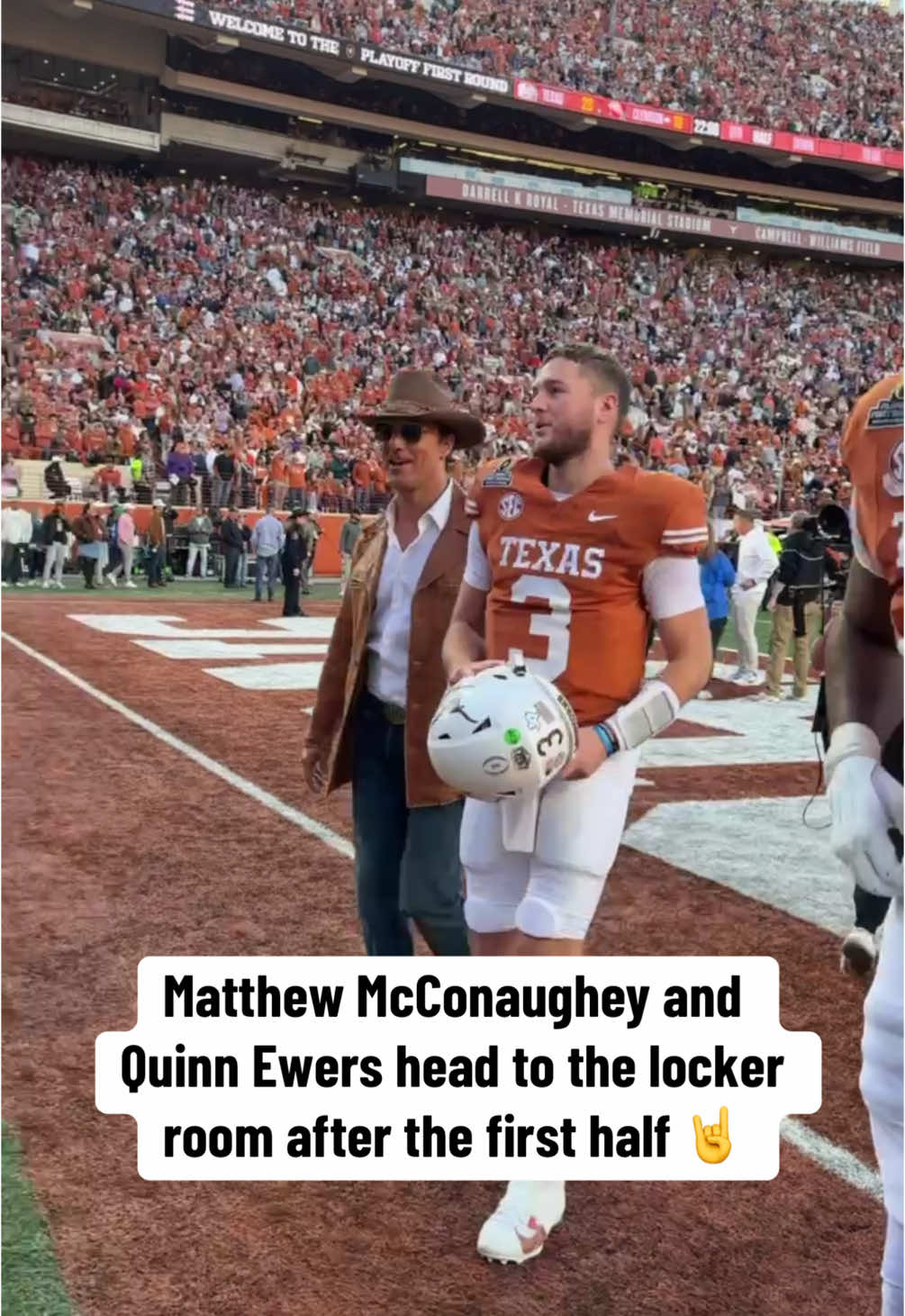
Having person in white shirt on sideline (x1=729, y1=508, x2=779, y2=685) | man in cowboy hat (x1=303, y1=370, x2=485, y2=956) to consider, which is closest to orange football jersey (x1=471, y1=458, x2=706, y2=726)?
man in cowboy hat (x1=303, y1=370, x2=485, y2=956)

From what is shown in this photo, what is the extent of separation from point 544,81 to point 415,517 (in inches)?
1500

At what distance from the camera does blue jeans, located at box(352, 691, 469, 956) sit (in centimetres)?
333

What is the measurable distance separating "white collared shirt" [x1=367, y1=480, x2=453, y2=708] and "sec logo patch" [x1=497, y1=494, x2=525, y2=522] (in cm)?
49

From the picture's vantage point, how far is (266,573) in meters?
19.0

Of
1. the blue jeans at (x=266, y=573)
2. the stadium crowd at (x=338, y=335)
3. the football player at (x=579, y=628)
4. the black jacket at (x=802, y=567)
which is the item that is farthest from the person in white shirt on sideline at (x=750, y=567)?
the stadium crowd at (x=338, y=335)

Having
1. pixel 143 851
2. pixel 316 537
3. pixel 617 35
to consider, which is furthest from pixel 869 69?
pixel 143 851

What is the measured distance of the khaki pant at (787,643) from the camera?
10945 millimetres

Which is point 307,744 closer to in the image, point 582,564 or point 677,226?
point 582,564

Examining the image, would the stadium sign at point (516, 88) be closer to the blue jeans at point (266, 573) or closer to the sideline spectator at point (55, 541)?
the blue jeans at point (266, 573)

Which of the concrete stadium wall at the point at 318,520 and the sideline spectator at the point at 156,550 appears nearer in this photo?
the sideline spectator at the point at 156,550

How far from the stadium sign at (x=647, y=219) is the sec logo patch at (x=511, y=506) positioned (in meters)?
35.8

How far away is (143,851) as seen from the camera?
19.0ft

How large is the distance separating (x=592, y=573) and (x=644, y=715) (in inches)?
13.5

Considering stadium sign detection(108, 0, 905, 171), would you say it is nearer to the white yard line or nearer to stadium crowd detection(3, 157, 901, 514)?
stadium crowd detection(3, 157, 901, 514)
